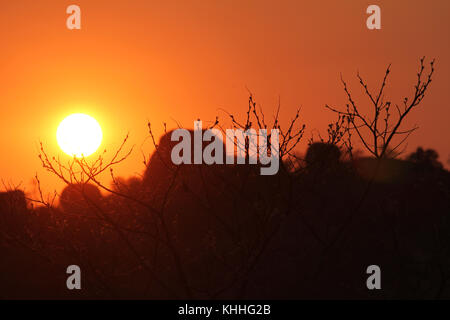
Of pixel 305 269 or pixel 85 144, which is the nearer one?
pixel 85 144

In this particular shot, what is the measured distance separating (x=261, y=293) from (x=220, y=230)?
9.12ft

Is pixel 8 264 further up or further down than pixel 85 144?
further down

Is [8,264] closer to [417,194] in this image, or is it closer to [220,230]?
[220,230]

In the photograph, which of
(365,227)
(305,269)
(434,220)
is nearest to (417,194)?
(434,220)

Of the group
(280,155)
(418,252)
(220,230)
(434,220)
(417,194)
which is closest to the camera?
(280,155)

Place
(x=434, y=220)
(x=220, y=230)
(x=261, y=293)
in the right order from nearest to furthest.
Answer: (x=261, y=293) → (x=220, y=230) → (x=434, y=220)

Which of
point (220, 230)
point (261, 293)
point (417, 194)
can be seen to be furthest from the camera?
point (417, 194)

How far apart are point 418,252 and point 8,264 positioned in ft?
50.5
